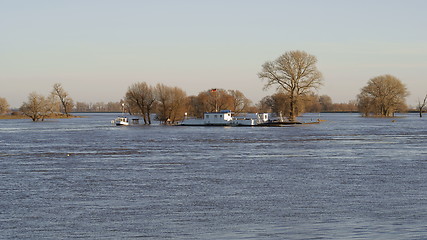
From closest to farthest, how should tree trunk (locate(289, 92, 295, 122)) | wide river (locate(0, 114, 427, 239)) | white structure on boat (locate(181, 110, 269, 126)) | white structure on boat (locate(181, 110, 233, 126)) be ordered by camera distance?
wide river (locate(0, 114, 427, 239))
white structure on boat (locate(181, 110, 269, 126))
white structure on boat (locate(181, 110, 233, 126))
tree trunk (locate(289, 92, 295, 122))

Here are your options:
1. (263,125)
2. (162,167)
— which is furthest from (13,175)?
(263,125)

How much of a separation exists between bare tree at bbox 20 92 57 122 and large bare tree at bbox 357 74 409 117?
87.3 metres

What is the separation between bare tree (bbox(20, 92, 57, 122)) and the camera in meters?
164

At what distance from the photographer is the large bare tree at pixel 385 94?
150m

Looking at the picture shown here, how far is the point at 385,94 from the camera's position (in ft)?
494

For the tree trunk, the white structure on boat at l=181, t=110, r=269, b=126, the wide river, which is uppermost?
the tree trunk

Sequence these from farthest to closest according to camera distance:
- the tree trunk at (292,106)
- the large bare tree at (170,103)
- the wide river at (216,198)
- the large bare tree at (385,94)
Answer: the large bare tree at (385,94)
the large bare tree at (170,103)
the tree trunk at (292,106)
the wide river at (216,198)

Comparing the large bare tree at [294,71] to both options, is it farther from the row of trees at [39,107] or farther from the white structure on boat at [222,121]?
the row of trees at [39,107]

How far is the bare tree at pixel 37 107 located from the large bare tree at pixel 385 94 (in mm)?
87261

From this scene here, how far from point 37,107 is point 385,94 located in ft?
312

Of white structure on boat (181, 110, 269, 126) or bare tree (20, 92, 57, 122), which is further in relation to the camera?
bare tree (20, 92, 57, 122)

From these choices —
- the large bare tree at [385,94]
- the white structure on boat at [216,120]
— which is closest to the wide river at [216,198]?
the white structure on boat at [216,120]

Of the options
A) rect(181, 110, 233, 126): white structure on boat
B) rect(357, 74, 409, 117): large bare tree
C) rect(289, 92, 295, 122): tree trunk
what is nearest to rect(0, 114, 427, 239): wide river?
rect(181, 110, 233, 126): white structure on boat

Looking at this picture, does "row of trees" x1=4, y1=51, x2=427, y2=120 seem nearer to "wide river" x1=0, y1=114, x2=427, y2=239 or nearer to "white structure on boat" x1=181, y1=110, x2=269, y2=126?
"white structure on boat" x1=181, y1=110, x2=269, y2=126
